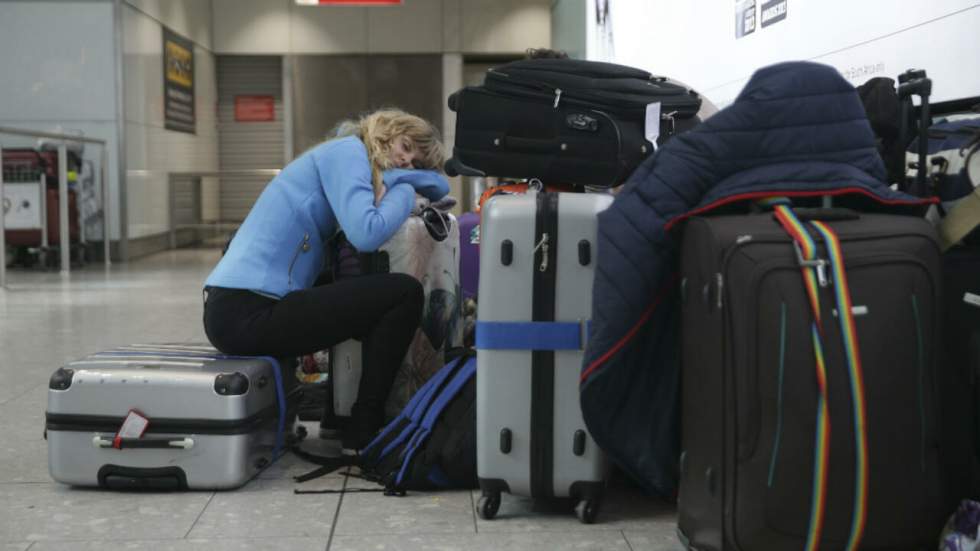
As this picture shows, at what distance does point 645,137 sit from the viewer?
2.70 meters

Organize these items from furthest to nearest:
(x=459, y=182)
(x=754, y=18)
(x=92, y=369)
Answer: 1. (x=459, y=182)
2. (x=754, y=18)
3. (x=92, y=369)

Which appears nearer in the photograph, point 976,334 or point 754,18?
point 976,334

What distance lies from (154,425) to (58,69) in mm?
8667

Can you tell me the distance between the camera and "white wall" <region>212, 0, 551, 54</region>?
561 inches

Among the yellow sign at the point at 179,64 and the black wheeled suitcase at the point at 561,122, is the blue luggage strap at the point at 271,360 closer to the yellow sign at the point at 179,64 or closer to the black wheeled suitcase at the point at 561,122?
the black wheeled suitcase at the point at 561,122

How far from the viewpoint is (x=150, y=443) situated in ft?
8.29

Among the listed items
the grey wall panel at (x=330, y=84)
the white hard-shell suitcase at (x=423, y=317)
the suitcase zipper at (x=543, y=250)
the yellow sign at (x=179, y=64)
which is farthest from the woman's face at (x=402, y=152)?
the grey wall panel at (x=330, y=84)

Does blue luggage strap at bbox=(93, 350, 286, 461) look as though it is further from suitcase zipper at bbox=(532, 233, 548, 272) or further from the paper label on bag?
suitcase zipper at bbox=(532, 233, 548, 272)

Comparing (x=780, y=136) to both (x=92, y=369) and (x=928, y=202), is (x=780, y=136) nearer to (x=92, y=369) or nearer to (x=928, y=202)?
(x=928, y=202)

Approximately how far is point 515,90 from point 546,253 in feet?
2.11

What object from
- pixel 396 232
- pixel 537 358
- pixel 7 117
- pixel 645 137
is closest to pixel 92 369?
pixel 396 232

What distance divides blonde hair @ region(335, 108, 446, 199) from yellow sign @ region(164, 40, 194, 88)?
32.6ft

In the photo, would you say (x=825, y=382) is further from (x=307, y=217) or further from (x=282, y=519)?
(x=307, y=217)

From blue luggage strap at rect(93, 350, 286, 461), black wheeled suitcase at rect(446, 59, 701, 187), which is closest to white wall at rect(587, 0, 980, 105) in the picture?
black wheeled suitcase at rect(446, 59, 701, 187)
